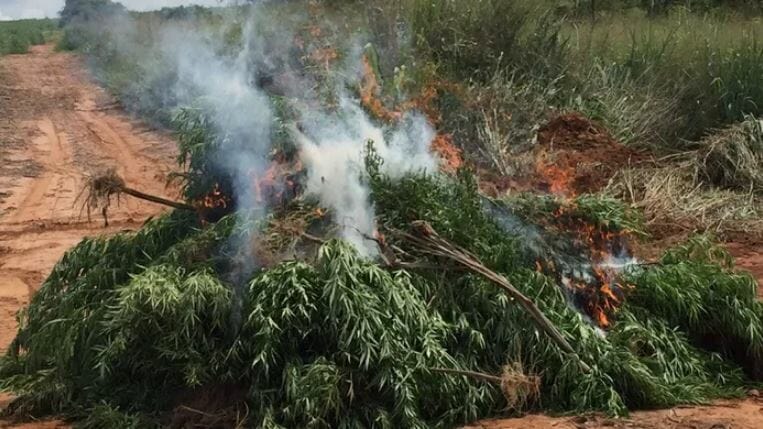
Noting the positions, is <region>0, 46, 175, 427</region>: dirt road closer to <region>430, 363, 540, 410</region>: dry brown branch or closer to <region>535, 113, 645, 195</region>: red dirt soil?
<region>430, 363, 540, 410</region>: dry brown branch

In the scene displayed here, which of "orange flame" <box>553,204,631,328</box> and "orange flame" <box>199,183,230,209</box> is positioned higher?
"orange flame" <box>199,183,230,209</box>

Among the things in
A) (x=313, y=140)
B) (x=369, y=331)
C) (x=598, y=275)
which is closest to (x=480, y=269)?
(x=369, y=331)

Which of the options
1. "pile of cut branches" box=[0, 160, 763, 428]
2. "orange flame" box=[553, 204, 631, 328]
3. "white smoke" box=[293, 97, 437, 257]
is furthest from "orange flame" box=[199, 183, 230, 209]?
"orange flame" box=[553, 204, 631, 328]

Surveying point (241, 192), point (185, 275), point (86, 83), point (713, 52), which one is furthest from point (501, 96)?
point (86, 83)

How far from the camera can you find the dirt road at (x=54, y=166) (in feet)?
28.5

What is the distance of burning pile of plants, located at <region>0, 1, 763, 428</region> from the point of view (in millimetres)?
4449

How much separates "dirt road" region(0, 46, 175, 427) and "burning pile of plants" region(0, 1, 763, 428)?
1045mm

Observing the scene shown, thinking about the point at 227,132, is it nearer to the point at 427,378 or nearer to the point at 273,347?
the point at 273,347

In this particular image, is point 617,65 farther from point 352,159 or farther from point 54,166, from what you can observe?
point 54,166

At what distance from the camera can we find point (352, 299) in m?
4.43

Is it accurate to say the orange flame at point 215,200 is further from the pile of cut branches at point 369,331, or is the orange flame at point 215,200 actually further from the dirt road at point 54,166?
the dirt road at point 54,166

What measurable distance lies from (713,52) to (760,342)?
7.17 meters

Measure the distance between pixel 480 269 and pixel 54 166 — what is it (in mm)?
10203

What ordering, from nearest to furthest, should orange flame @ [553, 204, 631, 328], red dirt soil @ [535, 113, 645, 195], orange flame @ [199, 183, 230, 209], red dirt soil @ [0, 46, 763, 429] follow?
red dirt soil @ [0, 46, 763, 429] → orange flame @ [553, 204, 631, 328] → orange flame @ [199, 183, 230, 209] → red dirt soil @ [535, 113, 645, 195]
